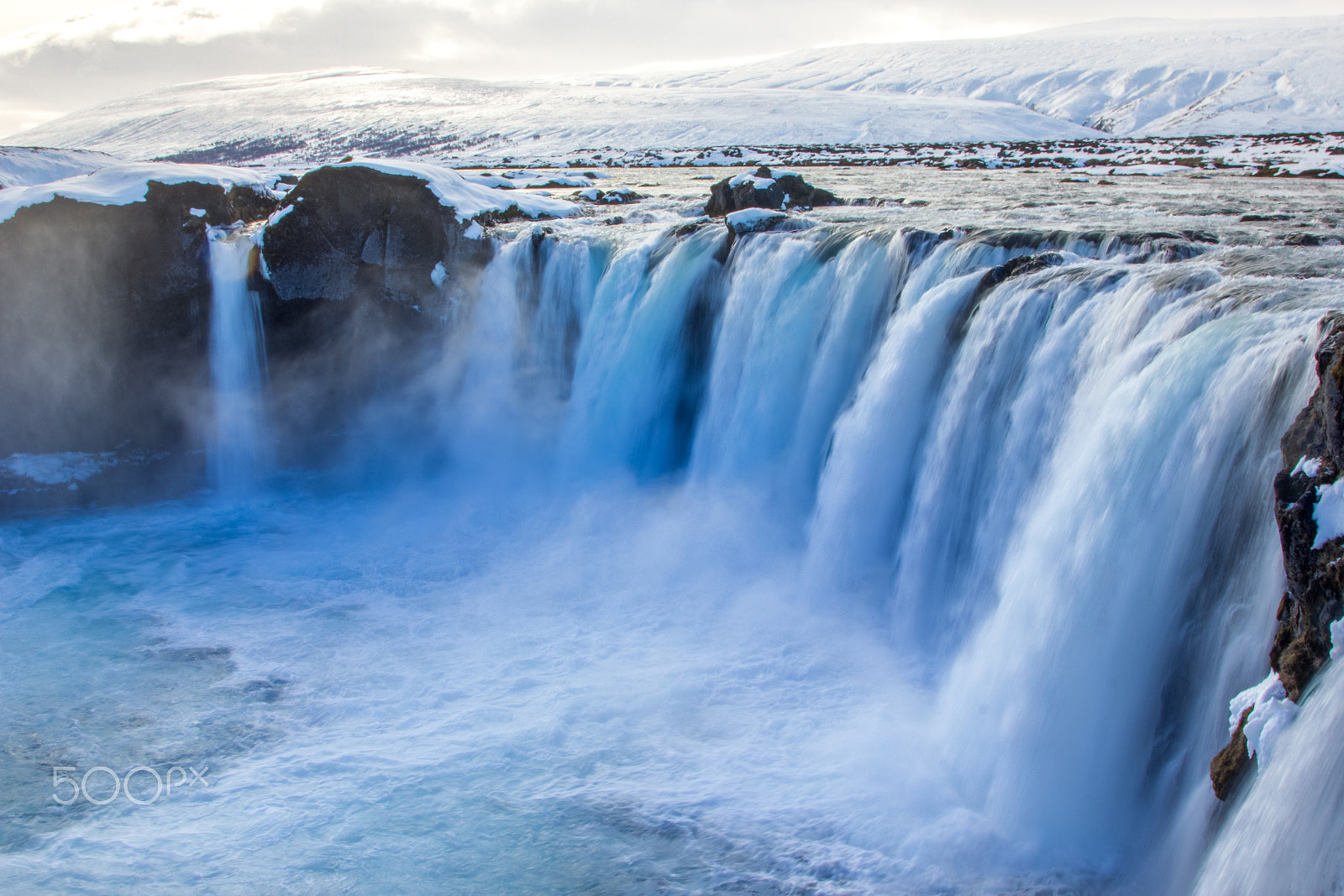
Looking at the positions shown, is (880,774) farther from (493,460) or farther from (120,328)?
(120,328)

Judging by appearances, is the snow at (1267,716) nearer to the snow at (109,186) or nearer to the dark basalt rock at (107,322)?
the dark basalt rock at (107,322)

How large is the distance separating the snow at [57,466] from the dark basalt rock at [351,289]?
2.80 m

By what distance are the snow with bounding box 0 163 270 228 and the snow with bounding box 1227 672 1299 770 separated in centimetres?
1549

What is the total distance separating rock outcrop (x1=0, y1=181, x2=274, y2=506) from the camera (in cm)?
1356

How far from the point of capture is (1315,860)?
3.92 meters

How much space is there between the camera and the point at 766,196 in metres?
17.5

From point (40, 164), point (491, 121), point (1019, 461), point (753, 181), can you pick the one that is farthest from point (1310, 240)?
point (491, 121)

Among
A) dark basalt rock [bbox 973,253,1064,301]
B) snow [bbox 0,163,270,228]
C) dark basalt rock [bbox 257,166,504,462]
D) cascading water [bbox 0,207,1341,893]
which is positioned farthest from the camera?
dark basalt rock [bbox 257,166,504,462]

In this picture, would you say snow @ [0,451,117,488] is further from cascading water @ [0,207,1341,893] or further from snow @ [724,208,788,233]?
snow @ [724,208,788,233]

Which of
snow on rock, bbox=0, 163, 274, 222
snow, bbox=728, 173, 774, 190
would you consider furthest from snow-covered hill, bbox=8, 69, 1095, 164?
snow on rock, bbox=0, 163, 274, 222

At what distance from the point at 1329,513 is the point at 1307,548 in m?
0.21

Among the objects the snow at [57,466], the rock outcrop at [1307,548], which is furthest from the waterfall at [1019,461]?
the snow at [57,466]

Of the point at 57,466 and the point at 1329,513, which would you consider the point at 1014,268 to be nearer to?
the point at 1329,513

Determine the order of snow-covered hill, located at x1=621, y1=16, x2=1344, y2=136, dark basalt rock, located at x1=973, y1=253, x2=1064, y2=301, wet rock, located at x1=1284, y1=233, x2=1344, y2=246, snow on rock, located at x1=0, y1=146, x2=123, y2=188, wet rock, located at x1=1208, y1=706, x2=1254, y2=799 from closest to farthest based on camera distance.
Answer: wet rock, located at x1=1208, y1=706, x2=1254, y2=799 < dark basalt rock, located at x1=973, y1=253, x2=1064, y2=301 < wet rock, located at x1=1284, y1=233, x2=1344, y2=246 < snow on rock, located at x1=0, y1=146, x2=123, y2=188 < snow-covered hill, located at x1=621, y1=16, x2=1344, y2=136
